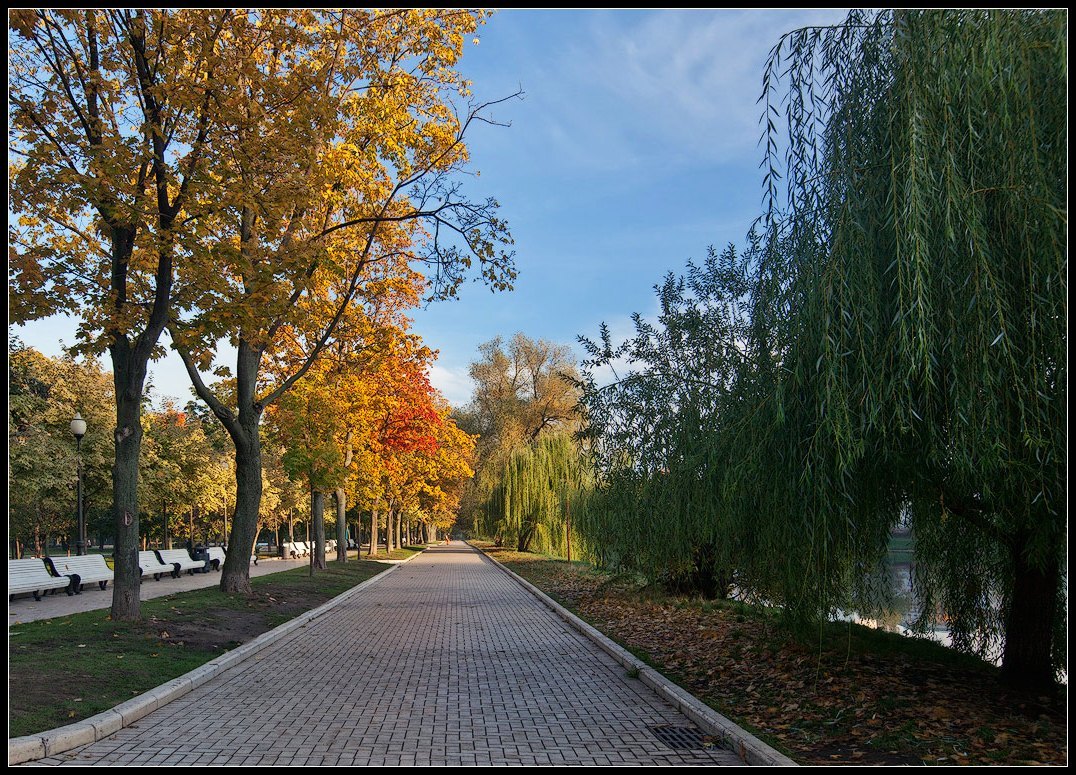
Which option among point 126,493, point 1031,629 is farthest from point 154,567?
point 1031,629

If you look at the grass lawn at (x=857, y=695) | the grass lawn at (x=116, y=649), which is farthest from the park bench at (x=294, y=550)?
the grass lawn at (x=857, y=695)

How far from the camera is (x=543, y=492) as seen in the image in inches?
1303

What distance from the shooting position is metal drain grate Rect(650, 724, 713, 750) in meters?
6.10

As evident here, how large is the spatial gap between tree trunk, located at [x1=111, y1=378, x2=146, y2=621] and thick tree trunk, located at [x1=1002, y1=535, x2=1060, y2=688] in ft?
36.2

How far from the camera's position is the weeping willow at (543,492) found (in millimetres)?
31328

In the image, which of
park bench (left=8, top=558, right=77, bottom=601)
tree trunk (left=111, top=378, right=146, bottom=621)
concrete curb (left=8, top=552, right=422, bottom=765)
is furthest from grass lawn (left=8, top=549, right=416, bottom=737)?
park bench (left=8, top=558, right=77, bottom=601)

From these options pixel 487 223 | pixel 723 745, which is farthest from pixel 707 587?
pixel 723 745

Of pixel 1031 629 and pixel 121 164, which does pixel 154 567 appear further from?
pixel 1031 629

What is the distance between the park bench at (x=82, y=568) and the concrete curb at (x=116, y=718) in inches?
447

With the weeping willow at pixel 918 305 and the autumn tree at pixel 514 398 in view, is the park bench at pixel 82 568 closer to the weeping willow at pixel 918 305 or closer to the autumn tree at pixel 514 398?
the weeping willow at pixel 918 305

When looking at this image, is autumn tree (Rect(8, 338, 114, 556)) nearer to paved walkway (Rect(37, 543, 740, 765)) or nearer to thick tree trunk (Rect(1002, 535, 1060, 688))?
paved walkway (Rect(37, 543, 740, 765))

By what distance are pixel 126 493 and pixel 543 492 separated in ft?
74.0

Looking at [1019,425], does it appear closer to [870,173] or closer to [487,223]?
[870,173]

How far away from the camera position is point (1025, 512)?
216 inches
